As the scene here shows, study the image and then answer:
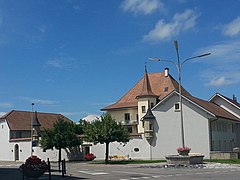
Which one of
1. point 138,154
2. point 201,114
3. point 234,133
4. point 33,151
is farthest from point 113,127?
point 234,133

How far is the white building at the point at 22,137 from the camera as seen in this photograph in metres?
62.7

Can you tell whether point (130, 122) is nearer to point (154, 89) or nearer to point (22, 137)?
point (154, 89)

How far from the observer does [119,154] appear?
56.0 m

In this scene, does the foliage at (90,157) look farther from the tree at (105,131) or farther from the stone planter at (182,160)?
the stone planter at (182,160)

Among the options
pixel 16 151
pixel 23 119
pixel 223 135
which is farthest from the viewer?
pixel 23 119

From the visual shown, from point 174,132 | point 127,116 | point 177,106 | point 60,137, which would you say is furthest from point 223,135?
point 60,137

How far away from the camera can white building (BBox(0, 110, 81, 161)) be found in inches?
2467

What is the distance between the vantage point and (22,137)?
7931 cm

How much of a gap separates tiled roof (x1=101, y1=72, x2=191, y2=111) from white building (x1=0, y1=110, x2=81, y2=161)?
14.6 m

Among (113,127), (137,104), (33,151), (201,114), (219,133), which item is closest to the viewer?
(113,127)

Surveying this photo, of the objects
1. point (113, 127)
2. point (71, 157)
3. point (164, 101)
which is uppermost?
point (164, 101)

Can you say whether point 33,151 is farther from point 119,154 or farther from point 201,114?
point 201,114

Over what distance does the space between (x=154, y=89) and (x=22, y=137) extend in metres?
26.0

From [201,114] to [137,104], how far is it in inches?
779
